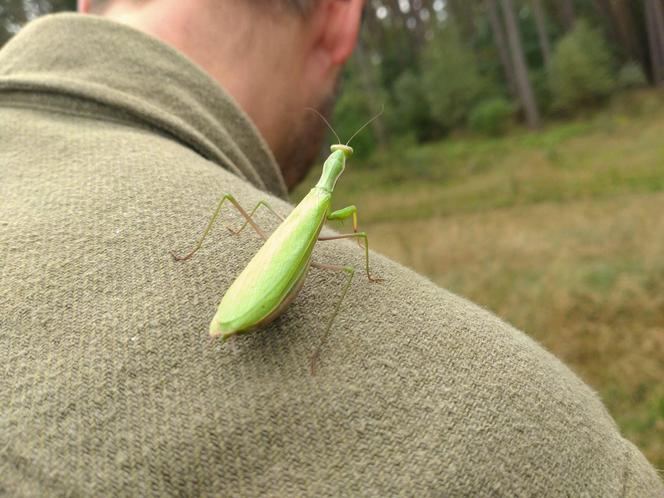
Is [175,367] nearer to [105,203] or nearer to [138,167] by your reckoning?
[105,203]

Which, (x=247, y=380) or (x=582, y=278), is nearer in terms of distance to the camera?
(x=247, y=380)

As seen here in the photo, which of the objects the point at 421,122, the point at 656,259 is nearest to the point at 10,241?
the point at 656,259

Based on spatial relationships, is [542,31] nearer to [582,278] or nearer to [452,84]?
[452,84]

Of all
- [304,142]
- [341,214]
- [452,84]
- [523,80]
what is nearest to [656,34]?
[523,80]

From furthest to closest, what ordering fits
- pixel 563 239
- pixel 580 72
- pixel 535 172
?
pixel 580 72
pixel 535 172
pixel 563 239

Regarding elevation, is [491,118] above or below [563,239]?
below
